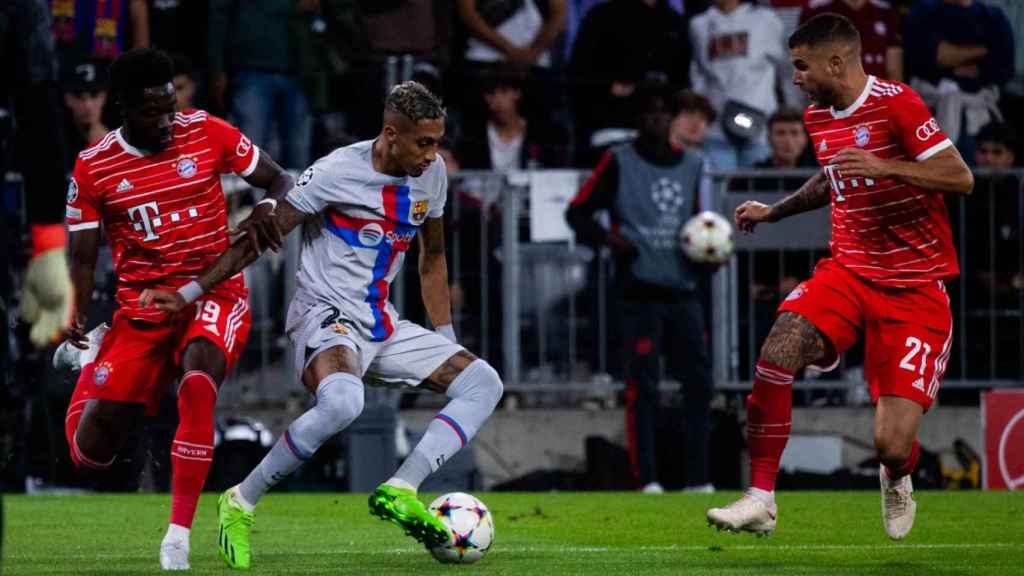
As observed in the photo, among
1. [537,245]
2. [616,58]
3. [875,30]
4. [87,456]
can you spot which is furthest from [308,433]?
[875,30]

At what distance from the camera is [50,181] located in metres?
5.66

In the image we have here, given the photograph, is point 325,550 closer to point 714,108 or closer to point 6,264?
point 6,264

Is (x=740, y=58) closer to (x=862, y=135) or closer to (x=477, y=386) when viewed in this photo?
(x=862, y=135)

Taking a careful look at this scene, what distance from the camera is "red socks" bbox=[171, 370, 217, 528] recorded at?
8367mm

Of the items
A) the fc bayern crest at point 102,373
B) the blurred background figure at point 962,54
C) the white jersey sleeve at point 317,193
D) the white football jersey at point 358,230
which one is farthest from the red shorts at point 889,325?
the blurred background figure at point 962,54

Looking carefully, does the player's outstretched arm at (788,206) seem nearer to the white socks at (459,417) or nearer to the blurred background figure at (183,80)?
the white socks at (459,417)

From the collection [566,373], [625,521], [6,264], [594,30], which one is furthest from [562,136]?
[6,264]

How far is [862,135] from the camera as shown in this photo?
341 inches

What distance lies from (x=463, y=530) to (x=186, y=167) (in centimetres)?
229

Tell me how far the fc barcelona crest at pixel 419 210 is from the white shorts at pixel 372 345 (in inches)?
20.1

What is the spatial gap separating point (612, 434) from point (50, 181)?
30.5 feet

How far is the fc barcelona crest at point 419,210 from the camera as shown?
9016mm

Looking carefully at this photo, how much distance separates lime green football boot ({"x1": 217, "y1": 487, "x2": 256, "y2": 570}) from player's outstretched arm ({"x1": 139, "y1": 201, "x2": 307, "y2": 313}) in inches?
36.5

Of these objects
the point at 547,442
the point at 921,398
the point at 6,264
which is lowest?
the point at 547,442
